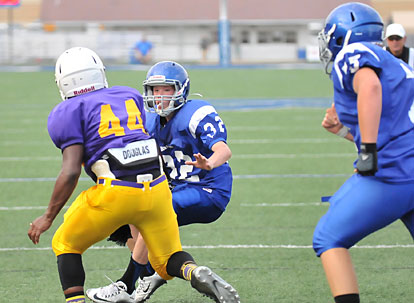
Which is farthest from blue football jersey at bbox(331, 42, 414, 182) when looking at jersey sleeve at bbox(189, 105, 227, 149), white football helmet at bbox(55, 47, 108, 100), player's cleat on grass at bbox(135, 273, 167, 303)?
player's cleat on grass at bbox(135, 273, 167, 303)

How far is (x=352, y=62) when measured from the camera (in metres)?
3.54

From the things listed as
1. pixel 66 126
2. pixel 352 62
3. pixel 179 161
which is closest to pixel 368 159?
pixel 352 62

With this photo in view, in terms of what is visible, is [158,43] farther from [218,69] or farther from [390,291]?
[390,291]

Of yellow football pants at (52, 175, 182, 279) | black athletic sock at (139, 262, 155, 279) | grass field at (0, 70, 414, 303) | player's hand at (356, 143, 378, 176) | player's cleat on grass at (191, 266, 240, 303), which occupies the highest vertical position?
player's hand at (356, 143, 378, 176)

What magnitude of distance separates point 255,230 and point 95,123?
2.94 m

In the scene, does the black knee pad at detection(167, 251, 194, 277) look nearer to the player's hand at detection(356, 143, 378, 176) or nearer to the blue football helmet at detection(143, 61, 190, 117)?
the blue football helmet at detection(143, 61, 190, 117)

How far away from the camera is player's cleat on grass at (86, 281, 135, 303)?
15.2 feet

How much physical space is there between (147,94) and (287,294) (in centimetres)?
153

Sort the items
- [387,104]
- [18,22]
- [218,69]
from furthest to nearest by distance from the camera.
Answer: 1. [18,22]
2. [218,69]
3. [387,104]

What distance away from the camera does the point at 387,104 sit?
11.7 ft

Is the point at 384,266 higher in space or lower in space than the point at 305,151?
higher

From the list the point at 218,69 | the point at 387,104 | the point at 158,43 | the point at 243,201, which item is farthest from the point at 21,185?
the point at 158,43

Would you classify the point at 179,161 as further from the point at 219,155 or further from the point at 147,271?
the point at 147,271

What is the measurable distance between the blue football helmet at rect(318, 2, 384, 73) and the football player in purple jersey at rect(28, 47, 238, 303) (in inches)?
42.2
